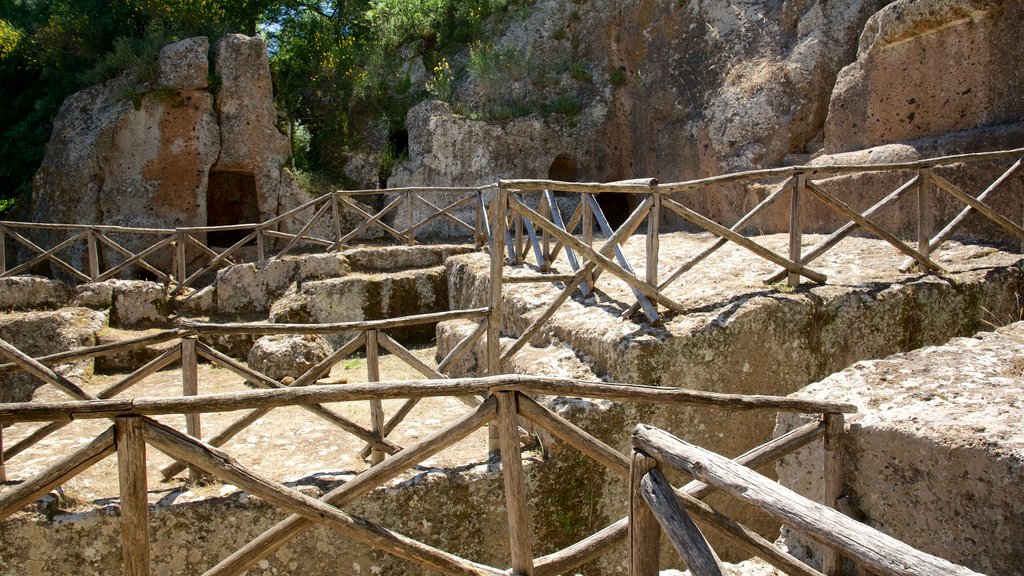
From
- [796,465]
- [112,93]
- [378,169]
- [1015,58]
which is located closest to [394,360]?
[796,465]

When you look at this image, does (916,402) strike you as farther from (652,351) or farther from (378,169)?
(378,169)

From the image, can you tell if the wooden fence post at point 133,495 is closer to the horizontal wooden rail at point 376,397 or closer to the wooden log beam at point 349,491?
the horizontal wooden rail at point 376,397

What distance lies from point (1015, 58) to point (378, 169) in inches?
452

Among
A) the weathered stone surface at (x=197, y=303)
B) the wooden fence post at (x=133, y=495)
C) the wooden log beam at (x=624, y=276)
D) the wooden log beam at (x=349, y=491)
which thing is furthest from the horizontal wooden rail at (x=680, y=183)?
the weathered stone surface at (x=197, y=303)

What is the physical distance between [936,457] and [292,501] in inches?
92.1

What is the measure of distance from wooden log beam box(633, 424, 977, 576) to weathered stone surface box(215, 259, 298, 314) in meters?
8.50

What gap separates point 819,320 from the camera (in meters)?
4.96

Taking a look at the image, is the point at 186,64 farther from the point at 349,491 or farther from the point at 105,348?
the point at 349,491

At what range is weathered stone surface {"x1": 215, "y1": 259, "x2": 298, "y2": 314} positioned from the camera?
989 centimetres

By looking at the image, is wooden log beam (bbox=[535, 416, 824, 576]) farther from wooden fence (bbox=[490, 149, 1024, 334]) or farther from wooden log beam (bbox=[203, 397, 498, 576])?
wooden fence (bbox=[490, 149, 1024, 334])

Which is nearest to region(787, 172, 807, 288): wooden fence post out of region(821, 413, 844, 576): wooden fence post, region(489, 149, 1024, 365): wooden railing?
region(489, 149, 1024, 365): wooden railing

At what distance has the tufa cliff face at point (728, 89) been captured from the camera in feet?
22.3

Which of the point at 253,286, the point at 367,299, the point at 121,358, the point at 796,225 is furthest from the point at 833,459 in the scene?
the point at 253,286

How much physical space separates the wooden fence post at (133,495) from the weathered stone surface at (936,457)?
2607 millimetres
